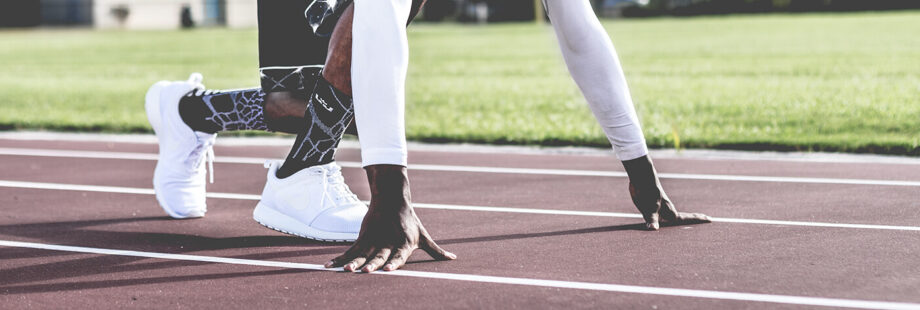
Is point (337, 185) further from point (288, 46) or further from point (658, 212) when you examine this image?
point (658, 212)

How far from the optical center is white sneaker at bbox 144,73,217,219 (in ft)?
15.9

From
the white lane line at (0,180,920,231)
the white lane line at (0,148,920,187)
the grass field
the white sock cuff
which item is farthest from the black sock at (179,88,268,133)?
the grass field

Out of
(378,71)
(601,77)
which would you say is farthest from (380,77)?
(601,77)

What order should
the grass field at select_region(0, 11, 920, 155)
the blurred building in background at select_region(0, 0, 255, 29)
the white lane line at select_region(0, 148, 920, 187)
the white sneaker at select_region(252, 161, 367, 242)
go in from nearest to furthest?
the white sneaker at select_region(252, 161, 367, 242) → the white lane line at select_region(0, 148, 920, 187) → the grass field at select_region(0, 11, 920, 155) → the blurred building in background at select_region(0, 0, 255, 29)

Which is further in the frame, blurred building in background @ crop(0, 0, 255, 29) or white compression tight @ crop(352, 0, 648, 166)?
blurred building in background @ crop(0, 0, 255, 29)

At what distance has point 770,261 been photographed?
3.71 meters

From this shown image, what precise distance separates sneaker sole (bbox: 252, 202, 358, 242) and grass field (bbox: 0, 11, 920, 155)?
152 inches

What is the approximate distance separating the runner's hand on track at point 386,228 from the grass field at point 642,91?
438cm

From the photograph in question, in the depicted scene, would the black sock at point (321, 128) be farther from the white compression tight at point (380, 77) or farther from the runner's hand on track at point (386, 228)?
the runner's hand on track at point (386, 228)

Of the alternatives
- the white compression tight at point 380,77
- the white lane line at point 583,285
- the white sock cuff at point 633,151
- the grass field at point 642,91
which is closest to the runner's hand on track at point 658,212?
the white sock cuff at point 633,151

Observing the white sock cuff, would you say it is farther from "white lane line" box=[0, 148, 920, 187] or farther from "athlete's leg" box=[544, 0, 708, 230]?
"white lane line" box=[0, 148, 920, 187]

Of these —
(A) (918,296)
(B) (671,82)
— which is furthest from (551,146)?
(B) (671,82)

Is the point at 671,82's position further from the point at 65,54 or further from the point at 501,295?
the point at 65,54

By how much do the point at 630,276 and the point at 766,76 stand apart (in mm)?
11010
